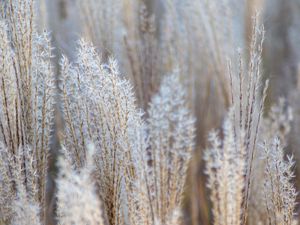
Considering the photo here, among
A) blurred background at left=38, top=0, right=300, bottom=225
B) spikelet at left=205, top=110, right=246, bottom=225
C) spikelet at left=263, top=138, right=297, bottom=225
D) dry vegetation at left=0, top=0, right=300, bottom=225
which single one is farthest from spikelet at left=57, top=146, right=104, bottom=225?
blurred background at left=38, top=0, right=300, bottom=225

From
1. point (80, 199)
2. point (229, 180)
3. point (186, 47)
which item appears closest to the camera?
point (80, 199)

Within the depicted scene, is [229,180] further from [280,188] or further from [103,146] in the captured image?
[103,146]

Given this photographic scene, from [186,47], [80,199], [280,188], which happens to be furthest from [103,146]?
[186,47]

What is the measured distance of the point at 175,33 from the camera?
9.13 feet

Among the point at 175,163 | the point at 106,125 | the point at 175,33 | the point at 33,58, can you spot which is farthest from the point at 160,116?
the point at 175,33

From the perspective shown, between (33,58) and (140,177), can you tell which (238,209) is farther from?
(33,58)

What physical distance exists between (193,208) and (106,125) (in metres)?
1.40

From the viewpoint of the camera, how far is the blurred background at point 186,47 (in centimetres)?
240

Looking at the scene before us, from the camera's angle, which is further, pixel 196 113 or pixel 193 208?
pixel 196 113

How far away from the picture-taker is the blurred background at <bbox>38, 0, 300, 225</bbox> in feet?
7.86

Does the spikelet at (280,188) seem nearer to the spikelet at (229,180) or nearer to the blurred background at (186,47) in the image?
the spikelet at (229,180)

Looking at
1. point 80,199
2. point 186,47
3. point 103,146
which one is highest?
point 186,47

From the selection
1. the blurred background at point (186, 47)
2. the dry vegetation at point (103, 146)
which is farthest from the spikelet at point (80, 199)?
the blurred background at point (186, 47)

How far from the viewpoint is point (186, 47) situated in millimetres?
2934
